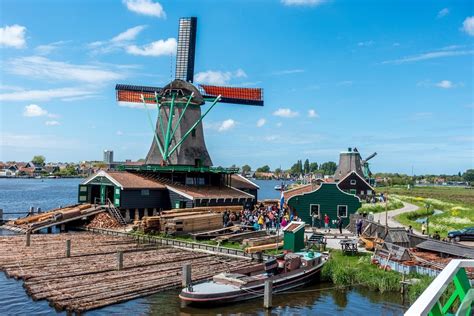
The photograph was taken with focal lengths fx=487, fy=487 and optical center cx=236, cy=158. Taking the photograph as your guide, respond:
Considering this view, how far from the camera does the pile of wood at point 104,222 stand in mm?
38781

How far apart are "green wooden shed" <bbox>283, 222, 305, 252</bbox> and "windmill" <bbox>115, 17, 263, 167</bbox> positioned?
2103 centimetres

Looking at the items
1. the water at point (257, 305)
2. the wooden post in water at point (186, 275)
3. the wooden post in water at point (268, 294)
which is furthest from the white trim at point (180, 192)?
the wooden post in water at point (268, 294)

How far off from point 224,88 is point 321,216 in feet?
68.8

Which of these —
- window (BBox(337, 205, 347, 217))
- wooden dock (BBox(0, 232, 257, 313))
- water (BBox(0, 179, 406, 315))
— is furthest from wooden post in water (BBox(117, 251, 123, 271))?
window (BBox(337, 205, 347, 217))

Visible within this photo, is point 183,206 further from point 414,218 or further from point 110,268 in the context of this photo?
point 414,218

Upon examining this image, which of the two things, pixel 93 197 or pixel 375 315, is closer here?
pixel 375 315

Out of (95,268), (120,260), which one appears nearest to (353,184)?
(120,260)

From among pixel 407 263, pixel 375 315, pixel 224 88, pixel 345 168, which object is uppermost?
pixel 224 88

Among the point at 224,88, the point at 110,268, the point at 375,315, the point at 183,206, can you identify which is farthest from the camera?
the point at 224,88

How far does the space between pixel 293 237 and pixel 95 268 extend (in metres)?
11.1

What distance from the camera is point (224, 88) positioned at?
176 feet

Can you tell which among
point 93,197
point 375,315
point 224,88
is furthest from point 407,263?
point 224,88

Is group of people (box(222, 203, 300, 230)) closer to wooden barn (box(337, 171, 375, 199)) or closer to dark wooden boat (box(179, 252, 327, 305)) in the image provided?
dark wooden boat (box(179, 252, 327, 305))

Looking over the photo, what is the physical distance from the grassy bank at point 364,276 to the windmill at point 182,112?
25.1m
